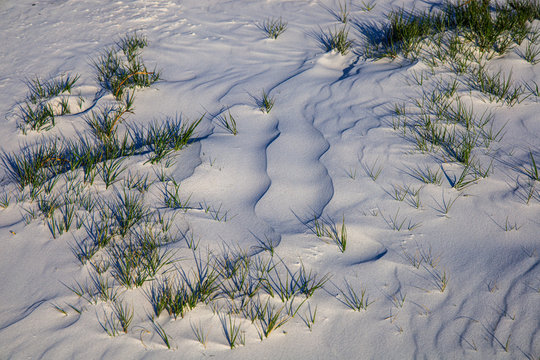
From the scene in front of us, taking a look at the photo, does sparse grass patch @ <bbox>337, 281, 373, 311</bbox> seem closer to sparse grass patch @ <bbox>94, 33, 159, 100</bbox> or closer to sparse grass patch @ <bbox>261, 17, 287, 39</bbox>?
sparse grass patch @ <bbox>94, 33, 159, 100</bbox>

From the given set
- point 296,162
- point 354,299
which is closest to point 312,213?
point 296,162

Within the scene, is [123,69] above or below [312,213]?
above

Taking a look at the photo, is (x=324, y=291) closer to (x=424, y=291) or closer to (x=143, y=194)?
(x=424, y=291)

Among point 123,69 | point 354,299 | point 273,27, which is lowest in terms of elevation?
point 354,299

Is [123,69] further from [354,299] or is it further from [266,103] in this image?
[354,299]

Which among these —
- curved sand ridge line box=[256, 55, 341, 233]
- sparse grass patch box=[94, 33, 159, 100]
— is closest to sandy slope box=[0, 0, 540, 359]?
curved sand ridge line box=[256, 55, 341, 233]

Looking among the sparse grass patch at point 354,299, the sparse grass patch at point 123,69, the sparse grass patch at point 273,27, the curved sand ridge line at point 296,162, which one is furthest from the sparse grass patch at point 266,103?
the sparse grass patch at point 354,299

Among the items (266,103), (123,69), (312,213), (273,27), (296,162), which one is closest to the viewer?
(312,213)

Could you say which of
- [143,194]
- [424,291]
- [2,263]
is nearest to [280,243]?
[424,291]

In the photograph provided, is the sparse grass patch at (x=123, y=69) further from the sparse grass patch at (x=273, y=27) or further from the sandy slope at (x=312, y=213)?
the sparse grass patch at (x=273, y=27)

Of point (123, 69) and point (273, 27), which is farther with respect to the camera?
point (273, 27)
